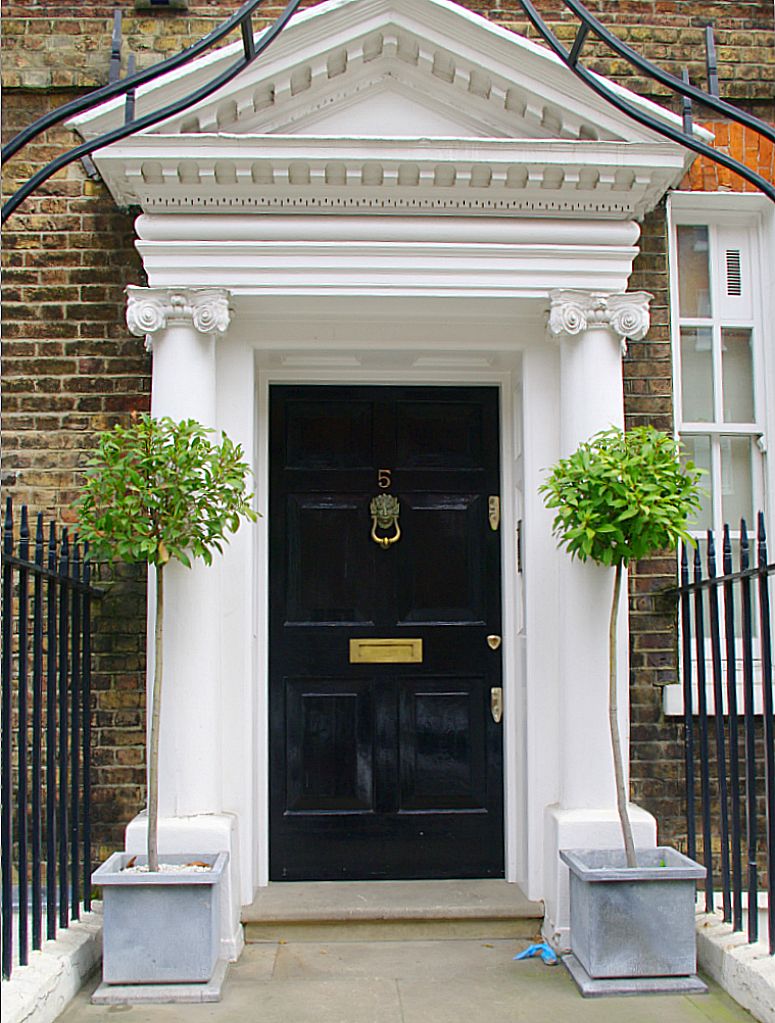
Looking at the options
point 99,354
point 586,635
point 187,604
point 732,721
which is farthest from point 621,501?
point 99,354

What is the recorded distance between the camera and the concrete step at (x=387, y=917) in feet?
15.6

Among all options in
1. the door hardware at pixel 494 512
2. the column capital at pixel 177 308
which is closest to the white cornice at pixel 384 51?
the column capital at pixel 177 308

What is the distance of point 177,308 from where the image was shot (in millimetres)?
4773

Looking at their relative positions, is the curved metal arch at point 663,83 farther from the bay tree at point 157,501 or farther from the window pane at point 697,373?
the bay tree at point 157,501

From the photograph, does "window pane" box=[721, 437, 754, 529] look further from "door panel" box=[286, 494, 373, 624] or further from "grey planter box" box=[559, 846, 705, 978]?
"grey planter box" box=[559, 846, 705, 978]

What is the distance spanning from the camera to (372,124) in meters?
4.95

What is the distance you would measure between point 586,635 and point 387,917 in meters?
1.58

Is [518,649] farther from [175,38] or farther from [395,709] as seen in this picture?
[175,38]

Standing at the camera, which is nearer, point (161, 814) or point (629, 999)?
point (629, 999)

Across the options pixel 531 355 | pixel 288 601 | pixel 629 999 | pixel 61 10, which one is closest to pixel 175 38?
pixel 61 10

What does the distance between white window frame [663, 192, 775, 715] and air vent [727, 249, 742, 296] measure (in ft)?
0.22

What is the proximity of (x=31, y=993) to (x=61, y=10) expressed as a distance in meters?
4.72

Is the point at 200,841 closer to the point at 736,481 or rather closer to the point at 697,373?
the point at 736,481

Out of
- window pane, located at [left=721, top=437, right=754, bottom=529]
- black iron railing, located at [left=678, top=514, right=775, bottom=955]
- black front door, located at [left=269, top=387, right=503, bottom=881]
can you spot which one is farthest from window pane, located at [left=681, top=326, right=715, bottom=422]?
black front door, located at [left=269, top=387, right=503, bottom=881]
